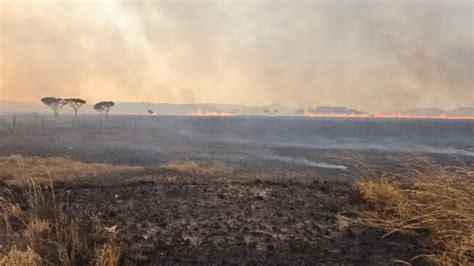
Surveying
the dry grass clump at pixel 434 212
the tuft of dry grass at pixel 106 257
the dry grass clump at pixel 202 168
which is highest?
the dry grass clump at pixel 434 212

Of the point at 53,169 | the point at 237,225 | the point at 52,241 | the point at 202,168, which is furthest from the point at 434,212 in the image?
the point at 202,168

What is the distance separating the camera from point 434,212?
4.17 metres

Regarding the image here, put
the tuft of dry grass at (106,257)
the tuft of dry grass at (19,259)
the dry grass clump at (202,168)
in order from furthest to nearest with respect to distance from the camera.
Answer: the dry grass clump at (202,168), the tuft of dry grass at (106,257), the tuft of dry grass at (19,259)

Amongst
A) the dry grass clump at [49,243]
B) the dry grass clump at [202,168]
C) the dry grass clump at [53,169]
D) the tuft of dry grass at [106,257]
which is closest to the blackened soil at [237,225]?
the tuft of dry grass at [106,257]

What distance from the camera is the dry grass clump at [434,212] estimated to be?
4.19 meters

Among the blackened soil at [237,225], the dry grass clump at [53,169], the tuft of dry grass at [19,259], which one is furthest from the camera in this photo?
the dry grass clump at [53,169]

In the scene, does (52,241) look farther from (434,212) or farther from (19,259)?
(434,212)

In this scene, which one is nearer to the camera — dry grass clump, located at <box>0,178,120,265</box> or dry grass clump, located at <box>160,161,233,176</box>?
dry grass clump, located at <box>0,178,120,265</box>

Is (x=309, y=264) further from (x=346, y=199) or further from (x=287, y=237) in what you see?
(x=346, y=199)

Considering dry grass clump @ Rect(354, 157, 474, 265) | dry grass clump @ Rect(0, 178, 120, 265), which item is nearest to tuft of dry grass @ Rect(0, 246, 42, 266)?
dry grass clump @ Rect(0, 178, 120, 265)

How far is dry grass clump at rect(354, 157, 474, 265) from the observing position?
4191 millimetres

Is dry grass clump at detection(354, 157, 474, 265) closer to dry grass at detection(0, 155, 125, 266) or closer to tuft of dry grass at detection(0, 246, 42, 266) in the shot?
dry grass at detection(0, 155, 125, 266)

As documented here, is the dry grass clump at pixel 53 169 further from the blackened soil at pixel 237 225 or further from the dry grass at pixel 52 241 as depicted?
the dry grass at pixel 52 241

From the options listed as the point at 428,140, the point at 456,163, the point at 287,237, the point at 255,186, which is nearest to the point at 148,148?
the point at 456,163
